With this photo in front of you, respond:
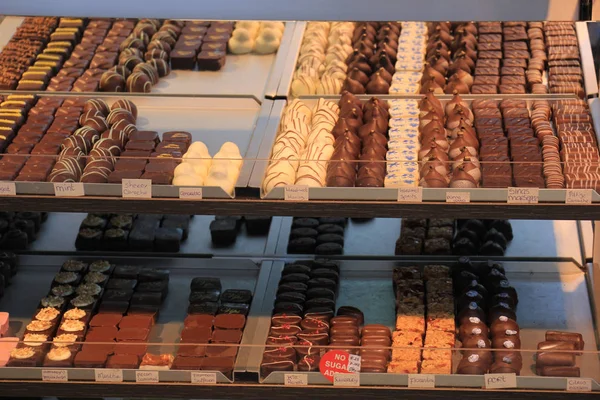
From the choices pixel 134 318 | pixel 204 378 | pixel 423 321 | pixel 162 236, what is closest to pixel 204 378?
pixel 204 378

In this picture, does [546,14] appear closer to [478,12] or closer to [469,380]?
[478,12]

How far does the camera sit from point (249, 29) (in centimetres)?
482

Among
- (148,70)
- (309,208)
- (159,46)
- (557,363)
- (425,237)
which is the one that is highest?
(159,46)

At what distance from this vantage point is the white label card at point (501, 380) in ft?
12.6

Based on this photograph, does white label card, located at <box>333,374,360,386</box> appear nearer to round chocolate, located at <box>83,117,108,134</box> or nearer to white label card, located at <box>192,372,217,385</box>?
white label card, located at <box>192,372,217,385</box>

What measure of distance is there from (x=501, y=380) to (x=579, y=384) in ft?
0.94

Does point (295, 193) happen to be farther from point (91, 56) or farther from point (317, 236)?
point (91, 56)

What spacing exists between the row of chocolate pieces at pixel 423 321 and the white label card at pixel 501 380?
0.15 meters

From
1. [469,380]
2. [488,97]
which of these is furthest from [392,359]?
[488,97]

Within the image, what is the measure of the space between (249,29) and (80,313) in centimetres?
153

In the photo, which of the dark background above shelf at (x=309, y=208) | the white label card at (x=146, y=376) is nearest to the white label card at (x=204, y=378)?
the white label card at (x=146, y=376)

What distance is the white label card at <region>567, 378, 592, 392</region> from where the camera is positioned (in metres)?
3.82

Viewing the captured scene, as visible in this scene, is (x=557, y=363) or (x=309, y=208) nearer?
(x=309, y=208)

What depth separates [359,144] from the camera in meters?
4.07
